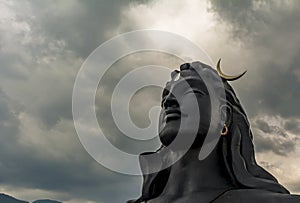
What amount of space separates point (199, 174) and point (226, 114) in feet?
3.07

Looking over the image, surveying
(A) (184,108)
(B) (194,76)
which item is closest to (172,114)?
(A) (184,108)

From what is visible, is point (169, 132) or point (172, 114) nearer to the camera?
point (169, 132)

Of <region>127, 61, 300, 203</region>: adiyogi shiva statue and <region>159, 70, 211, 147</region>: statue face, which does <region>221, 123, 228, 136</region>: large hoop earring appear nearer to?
<region>127, 61, 300, 203</region>: adiyogi shiva statue

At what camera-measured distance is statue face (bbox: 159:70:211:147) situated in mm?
6527

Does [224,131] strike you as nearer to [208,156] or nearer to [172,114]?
[208,156]

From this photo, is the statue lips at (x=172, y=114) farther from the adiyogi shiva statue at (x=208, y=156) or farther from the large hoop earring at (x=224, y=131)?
the large hoop earring at (x=224, y=131)

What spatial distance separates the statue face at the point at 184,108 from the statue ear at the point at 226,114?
228 mm

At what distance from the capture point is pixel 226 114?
6.79 metres

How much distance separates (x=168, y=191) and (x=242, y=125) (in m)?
1.43

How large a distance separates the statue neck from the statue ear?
374mm

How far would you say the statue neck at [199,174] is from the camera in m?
6.53

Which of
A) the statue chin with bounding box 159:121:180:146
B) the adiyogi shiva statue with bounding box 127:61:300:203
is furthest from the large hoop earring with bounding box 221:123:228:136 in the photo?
the statue chin with bounding box 159:121:180:146

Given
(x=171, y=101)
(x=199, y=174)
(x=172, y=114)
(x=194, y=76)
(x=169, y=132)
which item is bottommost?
(x=199, y=174)

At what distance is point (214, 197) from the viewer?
6176 mm
